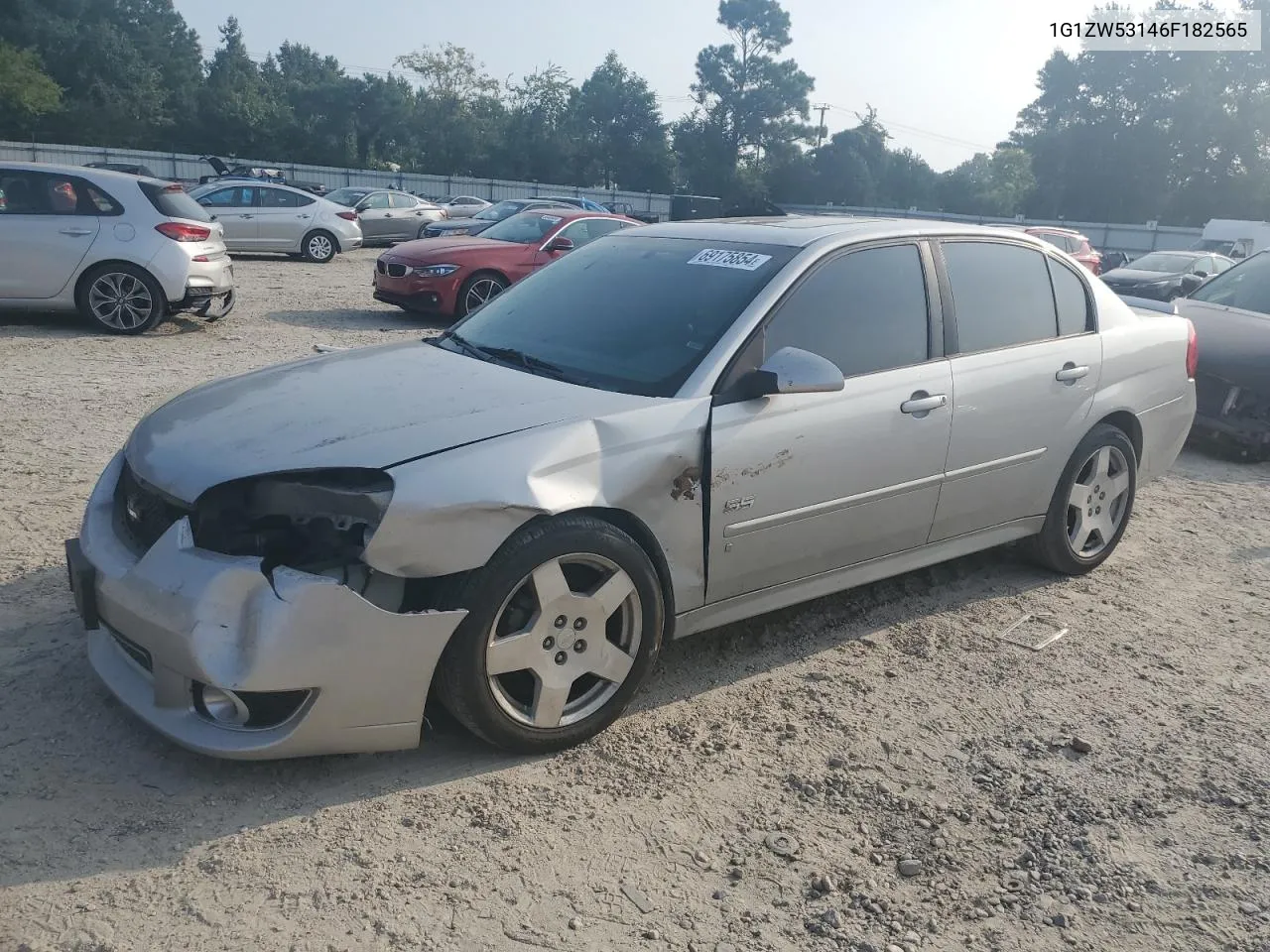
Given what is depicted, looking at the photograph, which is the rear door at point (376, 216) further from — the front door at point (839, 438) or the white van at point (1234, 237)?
the front door at point (839, 438)

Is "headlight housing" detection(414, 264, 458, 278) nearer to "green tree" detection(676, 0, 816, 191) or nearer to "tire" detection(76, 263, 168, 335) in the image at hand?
"tire" detection(76, 263, 168, 335)

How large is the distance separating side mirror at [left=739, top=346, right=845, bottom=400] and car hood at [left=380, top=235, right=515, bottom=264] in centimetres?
944

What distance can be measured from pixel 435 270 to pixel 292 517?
974 centimetres

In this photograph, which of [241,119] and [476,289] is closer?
[476,289]

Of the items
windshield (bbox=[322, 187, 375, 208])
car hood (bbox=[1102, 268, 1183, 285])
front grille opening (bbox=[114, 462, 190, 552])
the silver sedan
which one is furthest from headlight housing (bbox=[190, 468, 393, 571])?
windshield (bbox=[322, 187, 375, 208])

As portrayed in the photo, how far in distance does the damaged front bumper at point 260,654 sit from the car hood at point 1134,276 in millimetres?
18102

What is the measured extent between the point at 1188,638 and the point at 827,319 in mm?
2184

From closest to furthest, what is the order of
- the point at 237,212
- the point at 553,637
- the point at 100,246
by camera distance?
1. the point at 553,637
2. the point at 100,246
3. the point at 237,212

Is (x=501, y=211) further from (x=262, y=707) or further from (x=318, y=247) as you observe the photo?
(x=262, y=707)

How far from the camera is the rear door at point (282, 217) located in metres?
19.5

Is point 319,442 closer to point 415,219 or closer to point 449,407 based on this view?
point 449,407

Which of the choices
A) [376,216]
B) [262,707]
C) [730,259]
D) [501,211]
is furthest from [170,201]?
[376,216]

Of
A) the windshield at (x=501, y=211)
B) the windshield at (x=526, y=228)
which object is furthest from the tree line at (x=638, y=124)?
the windshield at (x=526, y=228)

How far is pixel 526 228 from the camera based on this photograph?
13867mm
